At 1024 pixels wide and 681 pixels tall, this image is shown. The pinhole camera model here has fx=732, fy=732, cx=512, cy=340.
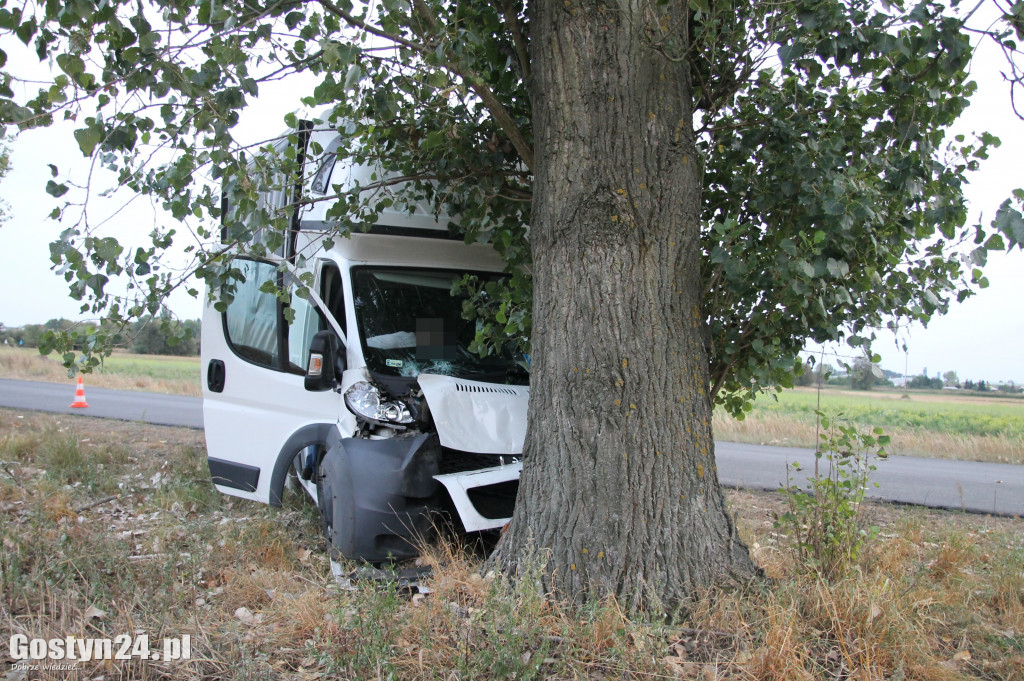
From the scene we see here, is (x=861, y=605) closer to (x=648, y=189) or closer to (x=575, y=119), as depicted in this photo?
(x=648, y=189)

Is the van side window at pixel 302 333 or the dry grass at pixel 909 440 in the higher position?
the van side window at pixel 302 333

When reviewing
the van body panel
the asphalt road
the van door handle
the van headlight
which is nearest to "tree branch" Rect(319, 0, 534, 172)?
the van headlight

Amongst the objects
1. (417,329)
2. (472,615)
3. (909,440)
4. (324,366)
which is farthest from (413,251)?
(909,440)

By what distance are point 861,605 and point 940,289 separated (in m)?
1.95

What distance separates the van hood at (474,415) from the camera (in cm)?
450

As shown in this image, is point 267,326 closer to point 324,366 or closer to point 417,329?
point 324,366

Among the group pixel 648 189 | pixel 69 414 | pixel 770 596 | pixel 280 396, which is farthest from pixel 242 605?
pixel 69 414

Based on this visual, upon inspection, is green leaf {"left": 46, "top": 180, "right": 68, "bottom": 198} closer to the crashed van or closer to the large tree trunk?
the crashed van

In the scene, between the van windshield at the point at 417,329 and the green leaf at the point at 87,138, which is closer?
the green leaf at the point at 87,138

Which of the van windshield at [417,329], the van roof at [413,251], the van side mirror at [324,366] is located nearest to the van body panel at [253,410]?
the van side mirror at [324,366]

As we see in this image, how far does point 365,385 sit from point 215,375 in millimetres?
2252

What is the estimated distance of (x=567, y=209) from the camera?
383 centimetres

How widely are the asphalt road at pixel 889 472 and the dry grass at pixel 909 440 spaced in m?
0.92

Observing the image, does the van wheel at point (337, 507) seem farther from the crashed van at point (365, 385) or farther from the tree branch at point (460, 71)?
the tree branch at point (460, 71)
